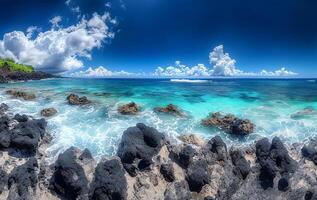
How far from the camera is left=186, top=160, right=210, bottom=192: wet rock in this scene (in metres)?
12.9

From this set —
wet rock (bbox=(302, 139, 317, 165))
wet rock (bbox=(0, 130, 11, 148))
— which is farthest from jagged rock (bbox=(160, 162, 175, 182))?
wet rock (bbox=(0, 130, 11, 148))

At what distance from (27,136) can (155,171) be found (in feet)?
27.0

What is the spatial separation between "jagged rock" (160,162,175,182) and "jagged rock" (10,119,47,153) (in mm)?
7866

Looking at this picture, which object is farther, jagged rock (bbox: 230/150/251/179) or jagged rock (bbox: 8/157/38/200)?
jagged rock (bbox: 230/150/251/179)

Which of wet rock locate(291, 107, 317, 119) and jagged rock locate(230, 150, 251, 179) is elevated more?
wet rock locate(291, 107, 317, 119)

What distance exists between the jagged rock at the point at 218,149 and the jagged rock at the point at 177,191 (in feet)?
10.1

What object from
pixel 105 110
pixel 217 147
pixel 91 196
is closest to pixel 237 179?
pixel 217 147

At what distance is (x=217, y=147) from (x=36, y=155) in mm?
10980

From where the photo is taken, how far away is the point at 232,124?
19500mm

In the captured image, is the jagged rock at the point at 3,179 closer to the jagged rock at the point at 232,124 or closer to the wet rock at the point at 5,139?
the wet rock at the point at 5,139

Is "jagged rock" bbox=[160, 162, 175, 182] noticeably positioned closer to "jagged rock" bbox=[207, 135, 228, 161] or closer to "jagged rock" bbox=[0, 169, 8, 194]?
"jagged rock" bbox=[207, 135, 228, 161]

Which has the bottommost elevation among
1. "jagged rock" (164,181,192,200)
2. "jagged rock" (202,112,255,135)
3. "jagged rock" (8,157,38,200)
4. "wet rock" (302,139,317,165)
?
"jagged rock" (164,181,192,200)

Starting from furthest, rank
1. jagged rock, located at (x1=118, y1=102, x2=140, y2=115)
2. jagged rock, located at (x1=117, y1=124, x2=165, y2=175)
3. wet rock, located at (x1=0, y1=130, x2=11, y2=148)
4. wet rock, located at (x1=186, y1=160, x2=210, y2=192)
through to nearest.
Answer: jagged rock, located at (x1=118, y1=102, x2=140, y2=115)
wet rock, located at (x1=0, y1=130, x2=11, y2=148)
jagged rock, located at (x1=117, y1=124, x2=165, y2=175)
wet rock, located at (x1=186, y1=160, x2=210, y2=192)

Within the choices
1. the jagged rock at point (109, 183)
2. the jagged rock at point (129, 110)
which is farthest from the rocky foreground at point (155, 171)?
the jagged rock at point (129, 110)
